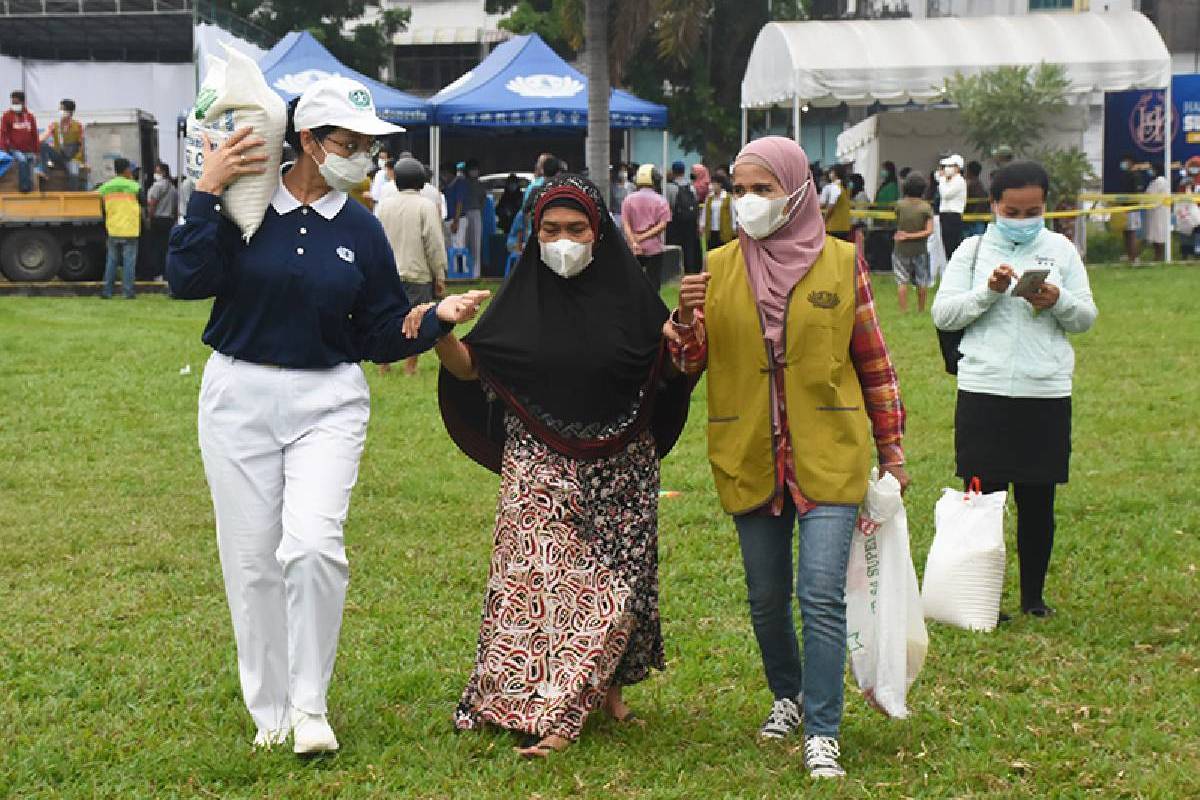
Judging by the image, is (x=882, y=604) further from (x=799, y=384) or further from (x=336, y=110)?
(x=336, y=110)

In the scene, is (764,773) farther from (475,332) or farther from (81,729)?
(81,729)

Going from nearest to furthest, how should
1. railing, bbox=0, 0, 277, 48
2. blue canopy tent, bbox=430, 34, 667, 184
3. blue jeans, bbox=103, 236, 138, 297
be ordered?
blue jeans, bbox=103, 236, 138, 297, blue canopy tent, bbox=430, 34, 667, 184, railing, bbox=0, 0, 277, 48

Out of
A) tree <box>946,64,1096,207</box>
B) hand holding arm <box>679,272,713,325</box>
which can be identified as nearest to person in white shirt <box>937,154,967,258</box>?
tree <box>946,64,1096,207</box>

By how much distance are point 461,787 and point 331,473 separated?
1.01 meters

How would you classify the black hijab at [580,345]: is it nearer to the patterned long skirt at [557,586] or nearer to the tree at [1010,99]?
the patterned long skirt at [557,586]

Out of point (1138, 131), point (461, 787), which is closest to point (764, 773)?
point (461, 787)

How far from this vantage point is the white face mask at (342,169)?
4.88m

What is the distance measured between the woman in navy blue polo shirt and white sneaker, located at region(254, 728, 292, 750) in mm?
144

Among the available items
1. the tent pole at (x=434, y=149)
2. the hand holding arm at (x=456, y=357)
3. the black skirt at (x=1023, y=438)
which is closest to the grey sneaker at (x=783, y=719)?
the hand holding arm at (x=456, y=357)

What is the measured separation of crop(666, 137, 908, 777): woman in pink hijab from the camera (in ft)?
15.5

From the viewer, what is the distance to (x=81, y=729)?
17.7 feet

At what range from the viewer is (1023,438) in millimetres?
6555

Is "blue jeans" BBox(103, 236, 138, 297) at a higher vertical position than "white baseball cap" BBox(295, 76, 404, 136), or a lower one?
lower

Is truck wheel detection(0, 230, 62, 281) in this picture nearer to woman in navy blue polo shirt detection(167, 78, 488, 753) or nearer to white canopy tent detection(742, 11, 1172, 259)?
white canopy tent detection(742, 11, 1172, 259)
